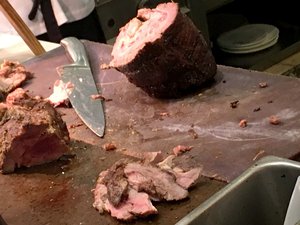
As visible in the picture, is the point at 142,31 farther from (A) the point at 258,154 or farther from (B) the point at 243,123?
(A) the point at 258,154

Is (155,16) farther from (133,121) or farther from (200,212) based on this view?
(200,212)

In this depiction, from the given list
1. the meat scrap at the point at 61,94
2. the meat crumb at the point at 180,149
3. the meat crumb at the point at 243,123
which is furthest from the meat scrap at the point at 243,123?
the meat scrap at the point at 61,94

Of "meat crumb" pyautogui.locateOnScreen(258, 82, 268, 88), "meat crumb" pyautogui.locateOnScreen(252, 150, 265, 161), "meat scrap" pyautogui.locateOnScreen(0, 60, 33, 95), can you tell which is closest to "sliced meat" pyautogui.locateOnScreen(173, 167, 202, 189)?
"meat crumb" pyautogui.locateOnScreen(252, 150, 265, 161)

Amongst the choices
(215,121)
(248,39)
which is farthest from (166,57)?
(248,39)

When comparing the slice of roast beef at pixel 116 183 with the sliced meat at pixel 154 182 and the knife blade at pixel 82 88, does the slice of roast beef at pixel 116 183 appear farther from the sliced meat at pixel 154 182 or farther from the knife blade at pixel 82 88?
the knife blade at pixel 82 88

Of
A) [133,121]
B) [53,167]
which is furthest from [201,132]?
[53,167]

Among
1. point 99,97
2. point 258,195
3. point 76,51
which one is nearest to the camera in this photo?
point 258,195

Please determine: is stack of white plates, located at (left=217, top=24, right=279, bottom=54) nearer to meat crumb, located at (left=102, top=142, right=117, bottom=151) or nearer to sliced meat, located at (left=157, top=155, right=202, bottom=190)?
meat crumb, located at (left=102, top=142, right=117, bottom=151)
